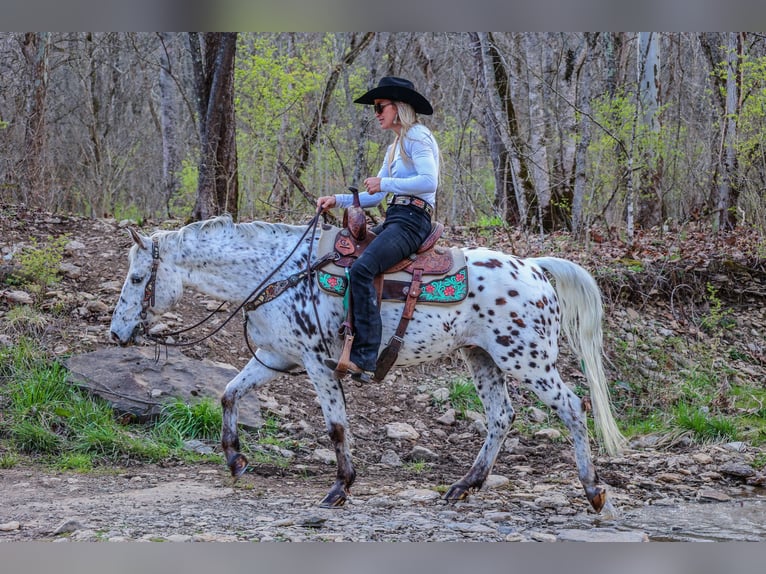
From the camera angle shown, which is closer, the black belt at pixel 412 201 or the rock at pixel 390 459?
the black belt at pixel 412 201

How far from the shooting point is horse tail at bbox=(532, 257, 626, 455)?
19.2 feet

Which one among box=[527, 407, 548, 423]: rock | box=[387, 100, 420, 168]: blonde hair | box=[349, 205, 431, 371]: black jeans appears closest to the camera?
box=[349, 205, 431, 371]: black jeans

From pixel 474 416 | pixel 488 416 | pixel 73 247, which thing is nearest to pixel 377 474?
pixel 488 416

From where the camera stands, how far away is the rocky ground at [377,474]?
4855 millimetres

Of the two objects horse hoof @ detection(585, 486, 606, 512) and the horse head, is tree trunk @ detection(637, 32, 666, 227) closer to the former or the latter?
horse hoof @ detection(585, 486, 606, 512)

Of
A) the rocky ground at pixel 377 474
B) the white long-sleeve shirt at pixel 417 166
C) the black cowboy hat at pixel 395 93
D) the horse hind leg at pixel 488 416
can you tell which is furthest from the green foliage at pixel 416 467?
the black cowboy hat at pixel 395 93

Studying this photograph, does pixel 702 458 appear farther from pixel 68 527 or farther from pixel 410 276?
pixel 68 527

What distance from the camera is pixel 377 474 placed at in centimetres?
655

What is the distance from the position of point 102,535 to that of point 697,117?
661 inches

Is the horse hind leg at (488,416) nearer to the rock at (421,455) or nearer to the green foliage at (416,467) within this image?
the green foliage at (416,467)

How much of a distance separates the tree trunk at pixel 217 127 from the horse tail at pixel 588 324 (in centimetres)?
573

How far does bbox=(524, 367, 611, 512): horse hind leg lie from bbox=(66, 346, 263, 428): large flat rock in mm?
2860

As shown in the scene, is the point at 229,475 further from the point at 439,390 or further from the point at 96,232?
the point at 96,232

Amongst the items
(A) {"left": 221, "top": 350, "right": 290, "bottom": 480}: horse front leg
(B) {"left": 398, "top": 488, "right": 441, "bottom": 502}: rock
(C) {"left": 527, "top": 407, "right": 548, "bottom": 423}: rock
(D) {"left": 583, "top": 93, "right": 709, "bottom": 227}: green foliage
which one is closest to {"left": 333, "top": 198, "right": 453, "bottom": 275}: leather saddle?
(A) {"left": 221, "top": 350, "right": 290, "bottom": 480}: horse front leg
